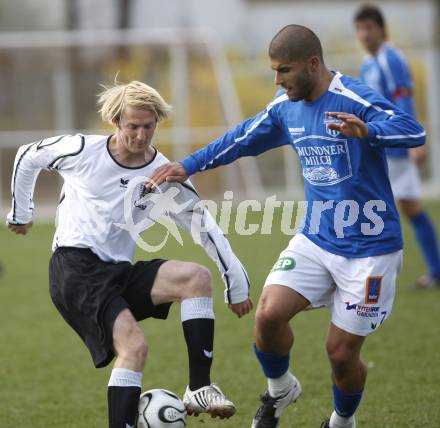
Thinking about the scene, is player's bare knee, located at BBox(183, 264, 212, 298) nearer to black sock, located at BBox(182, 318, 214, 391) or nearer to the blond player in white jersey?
the blond player in white jersey

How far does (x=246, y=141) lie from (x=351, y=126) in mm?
815

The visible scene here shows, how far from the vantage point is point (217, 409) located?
4.25 meters

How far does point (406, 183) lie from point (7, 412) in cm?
457

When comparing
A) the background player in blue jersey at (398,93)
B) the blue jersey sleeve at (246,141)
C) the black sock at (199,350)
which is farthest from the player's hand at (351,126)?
the background player in blue jersey at (398,93)

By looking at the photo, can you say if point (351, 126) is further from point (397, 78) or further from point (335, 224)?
point (397, 78)

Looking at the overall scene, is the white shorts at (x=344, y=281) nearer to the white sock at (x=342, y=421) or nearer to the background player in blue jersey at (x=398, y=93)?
the white sock at (x=342, y=421)

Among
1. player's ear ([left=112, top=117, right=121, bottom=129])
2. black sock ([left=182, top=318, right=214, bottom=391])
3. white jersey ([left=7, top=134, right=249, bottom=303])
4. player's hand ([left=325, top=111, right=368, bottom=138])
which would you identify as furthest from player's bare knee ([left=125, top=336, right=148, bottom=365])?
player's hand ([left=325, top=111, right=368, bottom=138])

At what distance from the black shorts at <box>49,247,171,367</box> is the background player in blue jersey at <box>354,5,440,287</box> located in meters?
4.15

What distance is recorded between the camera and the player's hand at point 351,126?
420cm

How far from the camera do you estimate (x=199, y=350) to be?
4465 millimetres

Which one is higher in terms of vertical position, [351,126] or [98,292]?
[351,126]

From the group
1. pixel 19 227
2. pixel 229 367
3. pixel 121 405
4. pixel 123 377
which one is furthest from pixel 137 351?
pixel 229 367

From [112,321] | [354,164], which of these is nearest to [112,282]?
[112,321]

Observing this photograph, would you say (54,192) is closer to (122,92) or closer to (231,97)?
(231,97)
